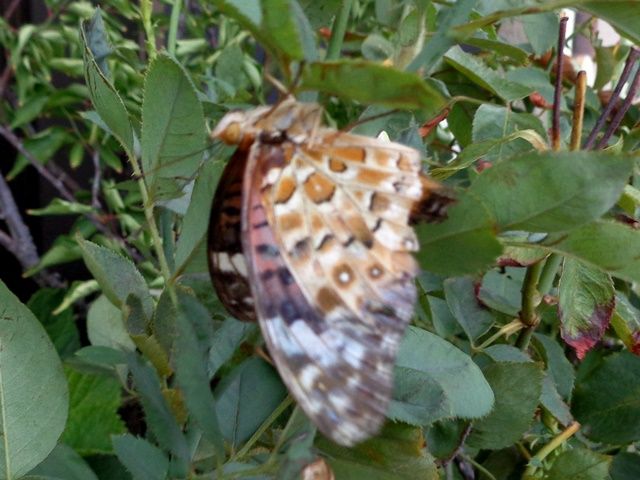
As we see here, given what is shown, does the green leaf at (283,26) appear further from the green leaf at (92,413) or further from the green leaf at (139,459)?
the green leaf at (92,413)

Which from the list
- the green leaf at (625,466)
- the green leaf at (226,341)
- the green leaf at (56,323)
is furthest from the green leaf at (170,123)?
the green leaf at (56,323)

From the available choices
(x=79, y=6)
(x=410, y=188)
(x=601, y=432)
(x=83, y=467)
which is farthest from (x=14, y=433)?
(x=79, y=6)

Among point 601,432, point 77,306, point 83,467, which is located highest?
point 83,467

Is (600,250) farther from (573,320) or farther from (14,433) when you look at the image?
(14,433)

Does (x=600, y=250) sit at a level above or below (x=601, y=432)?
above

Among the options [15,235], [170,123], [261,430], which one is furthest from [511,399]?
[15,235]

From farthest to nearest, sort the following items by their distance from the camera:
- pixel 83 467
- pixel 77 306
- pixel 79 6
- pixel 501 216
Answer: pixel 77 306 < pixel 79 6 < pixel 83 467 < pixel 501 216

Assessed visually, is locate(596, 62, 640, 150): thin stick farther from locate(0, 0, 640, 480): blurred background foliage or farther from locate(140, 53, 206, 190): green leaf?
locate(140, 53, 206, 190): green leaf
